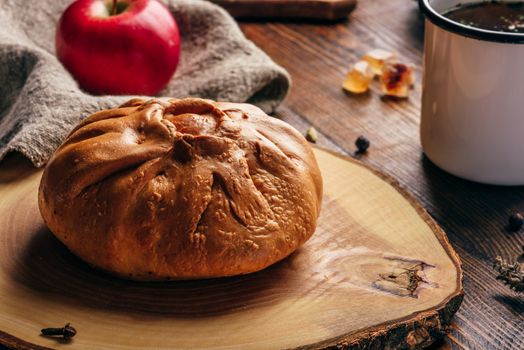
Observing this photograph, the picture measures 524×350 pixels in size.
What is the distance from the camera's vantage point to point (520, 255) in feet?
3.72

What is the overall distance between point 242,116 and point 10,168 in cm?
39

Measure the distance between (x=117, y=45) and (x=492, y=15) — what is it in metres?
0.66

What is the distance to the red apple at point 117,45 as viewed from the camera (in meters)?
1.46

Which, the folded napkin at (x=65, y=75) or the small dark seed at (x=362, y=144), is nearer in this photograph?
the folded napkin at (x=65, y=75)

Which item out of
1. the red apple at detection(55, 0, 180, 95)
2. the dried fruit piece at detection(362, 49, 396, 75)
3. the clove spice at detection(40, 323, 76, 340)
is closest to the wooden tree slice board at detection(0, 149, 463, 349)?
the clove spice at detection(40, 323, 76, 340)

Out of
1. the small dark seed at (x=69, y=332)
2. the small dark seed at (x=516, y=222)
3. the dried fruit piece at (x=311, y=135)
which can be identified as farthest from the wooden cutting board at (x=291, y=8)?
the small dark seed at (x=69, y=332)

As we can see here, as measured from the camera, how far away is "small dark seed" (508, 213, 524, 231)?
1.18 m

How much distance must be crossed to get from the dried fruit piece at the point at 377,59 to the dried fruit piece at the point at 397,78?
5 cm

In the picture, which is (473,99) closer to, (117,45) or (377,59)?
(377,59)

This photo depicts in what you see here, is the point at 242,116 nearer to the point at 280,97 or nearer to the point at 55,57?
the point at 280,97

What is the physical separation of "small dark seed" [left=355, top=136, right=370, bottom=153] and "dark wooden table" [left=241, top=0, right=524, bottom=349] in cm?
1

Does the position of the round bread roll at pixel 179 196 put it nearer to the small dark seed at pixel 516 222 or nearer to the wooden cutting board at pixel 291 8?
the small dark seed at pixel 516 222

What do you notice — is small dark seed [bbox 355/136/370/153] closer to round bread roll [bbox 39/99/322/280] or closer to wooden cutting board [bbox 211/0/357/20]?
round bread roll [bbox 39/99/322/280]

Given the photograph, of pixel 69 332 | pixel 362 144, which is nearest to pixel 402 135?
pixel 362 144
